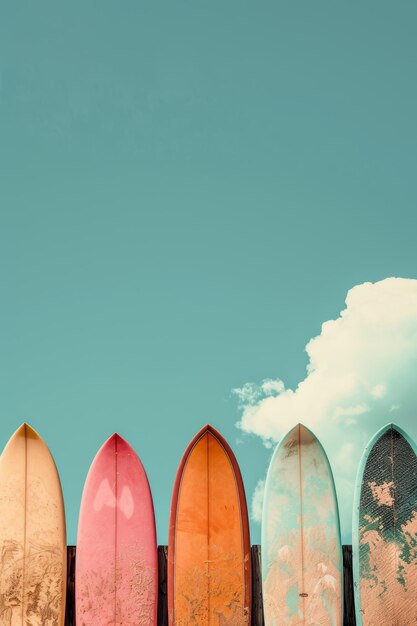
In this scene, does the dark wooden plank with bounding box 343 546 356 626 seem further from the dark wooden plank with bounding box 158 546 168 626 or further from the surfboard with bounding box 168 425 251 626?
the dark wooden plank with bounding box 158 546 168 626

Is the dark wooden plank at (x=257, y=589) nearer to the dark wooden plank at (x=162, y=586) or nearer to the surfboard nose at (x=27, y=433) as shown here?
the dark wooden plank at (x=162, y=586)

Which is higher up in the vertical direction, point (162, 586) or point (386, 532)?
point (386, 532)

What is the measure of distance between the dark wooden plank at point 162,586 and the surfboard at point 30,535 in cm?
61

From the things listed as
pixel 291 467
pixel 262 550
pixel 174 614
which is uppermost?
pixel 291 467

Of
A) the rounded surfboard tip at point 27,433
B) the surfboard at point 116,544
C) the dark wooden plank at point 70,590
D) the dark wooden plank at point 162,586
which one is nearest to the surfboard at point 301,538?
the dark wooden plank at point 162,586

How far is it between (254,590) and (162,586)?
23.4 inches

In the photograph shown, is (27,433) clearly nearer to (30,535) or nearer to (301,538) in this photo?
(30,535)

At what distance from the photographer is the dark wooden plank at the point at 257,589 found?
220 inches

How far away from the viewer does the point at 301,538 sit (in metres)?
5.59

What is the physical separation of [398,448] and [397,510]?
1.32ft

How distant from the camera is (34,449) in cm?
571

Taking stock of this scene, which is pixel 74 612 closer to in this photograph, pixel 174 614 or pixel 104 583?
pixel 104 583

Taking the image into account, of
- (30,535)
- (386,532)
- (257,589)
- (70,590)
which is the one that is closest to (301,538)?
(257,589)

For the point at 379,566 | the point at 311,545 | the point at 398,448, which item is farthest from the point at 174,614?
the point at 398,448
